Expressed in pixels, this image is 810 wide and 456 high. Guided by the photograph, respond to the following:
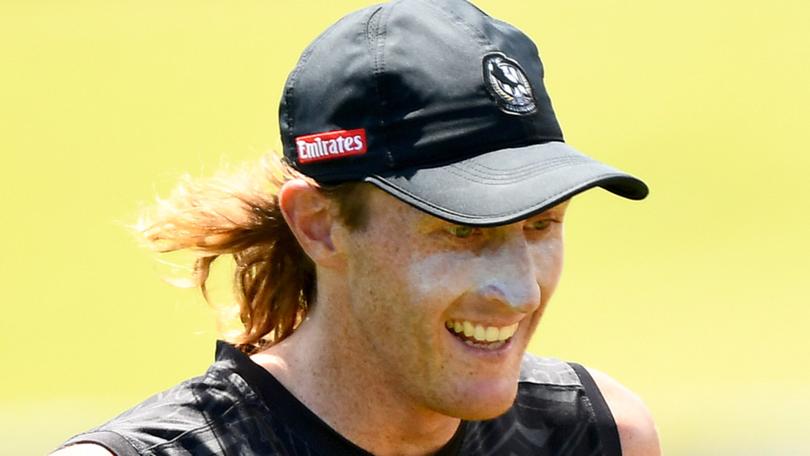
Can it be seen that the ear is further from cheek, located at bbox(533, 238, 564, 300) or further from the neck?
cheek, located at bbox(533, 238, 564, 300)

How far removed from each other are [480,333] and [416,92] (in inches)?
13.1

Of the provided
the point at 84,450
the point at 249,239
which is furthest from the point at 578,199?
the point at 84,450

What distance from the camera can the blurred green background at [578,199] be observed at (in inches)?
184

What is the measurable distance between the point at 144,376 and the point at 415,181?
9.73 feet

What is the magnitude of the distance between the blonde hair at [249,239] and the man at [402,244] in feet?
0.13

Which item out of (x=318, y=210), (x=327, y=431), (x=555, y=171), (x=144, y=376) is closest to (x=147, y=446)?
(x=327, y=431)

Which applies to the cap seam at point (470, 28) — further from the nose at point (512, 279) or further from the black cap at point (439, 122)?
the nose at point (512, 279)

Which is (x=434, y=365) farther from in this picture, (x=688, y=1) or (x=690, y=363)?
(x=688, y=1)

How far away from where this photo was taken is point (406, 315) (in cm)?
197

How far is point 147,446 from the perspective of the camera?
200cm

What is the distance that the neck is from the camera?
6.91 ft

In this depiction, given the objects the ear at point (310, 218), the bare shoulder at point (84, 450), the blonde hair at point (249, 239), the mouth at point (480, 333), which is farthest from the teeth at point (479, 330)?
the bare shoulder at point (84, 450)

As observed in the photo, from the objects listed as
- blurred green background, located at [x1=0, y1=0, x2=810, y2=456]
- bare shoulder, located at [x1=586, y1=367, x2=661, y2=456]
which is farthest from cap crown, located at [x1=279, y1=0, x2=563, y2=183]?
blurred green background, located at [x1=0, y1=0, x2=810, y2=456]

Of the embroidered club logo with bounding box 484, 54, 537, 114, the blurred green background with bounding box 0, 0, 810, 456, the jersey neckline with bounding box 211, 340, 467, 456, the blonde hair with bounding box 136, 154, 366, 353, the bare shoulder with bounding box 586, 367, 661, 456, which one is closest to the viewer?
the embroidered club logo with bounding box 484, 54, 537, 114
